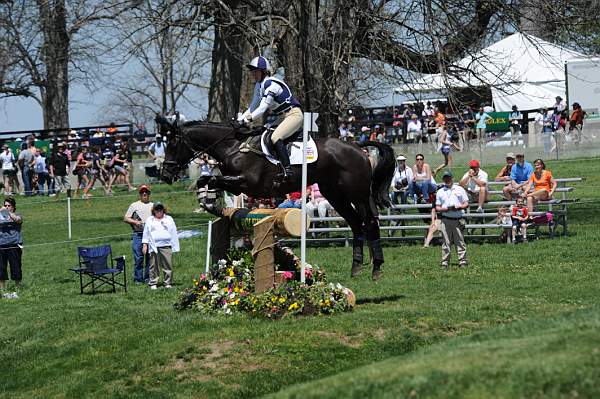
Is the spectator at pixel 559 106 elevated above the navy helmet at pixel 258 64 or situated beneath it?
elevated above

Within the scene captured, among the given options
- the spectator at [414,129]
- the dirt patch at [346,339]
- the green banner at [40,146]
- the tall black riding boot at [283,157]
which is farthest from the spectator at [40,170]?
the dirt patch at [346,339]

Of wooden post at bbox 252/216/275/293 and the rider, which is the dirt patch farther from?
the rider

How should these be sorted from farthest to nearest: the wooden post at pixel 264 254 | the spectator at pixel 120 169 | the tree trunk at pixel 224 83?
1. the spectator at pixel 120 169
2. the tree trunk at pixel 224 83
3. the wooden post at pixel 264 254

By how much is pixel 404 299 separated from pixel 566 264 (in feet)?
16.3

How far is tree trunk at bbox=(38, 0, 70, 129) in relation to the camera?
32.6m

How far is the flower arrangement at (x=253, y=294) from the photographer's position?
1423cm

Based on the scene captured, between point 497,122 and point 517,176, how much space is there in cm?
1491

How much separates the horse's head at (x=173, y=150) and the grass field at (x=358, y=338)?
221cm

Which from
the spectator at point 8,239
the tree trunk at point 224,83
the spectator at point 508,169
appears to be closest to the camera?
the spectator at point 8,239

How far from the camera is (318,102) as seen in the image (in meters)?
24.8

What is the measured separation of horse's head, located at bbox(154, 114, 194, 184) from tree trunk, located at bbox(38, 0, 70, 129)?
13.1 metres

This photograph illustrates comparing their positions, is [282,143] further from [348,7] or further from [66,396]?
[348,7]

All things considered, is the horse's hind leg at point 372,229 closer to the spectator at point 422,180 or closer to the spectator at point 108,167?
the spectator at point 422,180

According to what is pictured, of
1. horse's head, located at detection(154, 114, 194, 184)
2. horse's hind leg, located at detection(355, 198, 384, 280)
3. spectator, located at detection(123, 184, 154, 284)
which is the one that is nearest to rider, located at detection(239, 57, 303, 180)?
horse's head, located at detection(154, 114, 194, 184)
